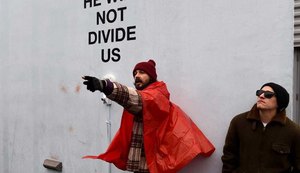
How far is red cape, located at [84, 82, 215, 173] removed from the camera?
341 centimetres

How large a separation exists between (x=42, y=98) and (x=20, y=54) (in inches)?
34.0

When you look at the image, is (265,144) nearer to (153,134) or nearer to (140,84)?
(153,134)

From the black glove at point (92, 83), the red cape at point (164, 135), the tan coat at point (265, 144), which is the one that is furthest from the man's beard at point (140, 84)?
the tan coat at point (265, 144)

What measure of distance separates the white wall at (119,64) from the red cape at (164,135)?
1.45 feet

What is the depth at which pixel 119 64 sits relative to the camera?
15.4 ft

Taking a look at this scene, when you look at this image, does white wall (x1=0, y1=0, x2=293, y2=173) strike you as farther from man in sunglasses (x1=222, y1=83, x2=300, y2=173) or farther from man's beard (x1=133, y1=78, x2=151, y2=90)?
man's beard (x1=133, y1=78, x2=151, y2=90)

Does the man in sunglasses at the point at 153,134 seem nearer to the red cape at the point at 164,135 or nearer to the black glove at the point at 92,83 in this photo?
the red cape at the point at 164,135

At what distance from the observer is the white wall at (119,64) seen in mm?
3617

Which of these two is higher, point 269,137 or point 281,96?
point 281,96

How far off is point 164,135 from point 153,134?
0.10 meters

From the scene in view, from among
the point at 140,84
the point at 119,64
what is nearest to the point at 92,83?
the point at 140,84

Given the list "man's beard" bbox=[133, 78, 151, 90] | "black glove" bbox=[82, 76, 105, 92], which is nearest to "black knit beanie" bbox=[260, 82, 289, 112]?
"man's beard" bbox=[133, 78, 151, 90]

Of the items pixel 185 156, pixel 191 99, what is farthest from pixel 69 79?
pixel 185 156

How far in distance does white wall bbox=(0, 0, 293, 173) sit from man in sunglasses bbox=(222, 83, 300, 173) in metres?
Result: 0.31
